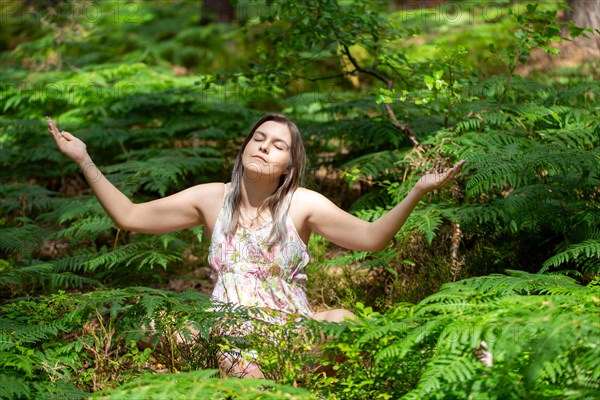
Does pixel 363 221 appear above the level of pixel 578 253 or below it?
above

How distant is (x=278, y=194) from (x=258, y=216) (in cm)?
16

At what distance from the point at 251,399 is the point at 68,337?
229 centimetres

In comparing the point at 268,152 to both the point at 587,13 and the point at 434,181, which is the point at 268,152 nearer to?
the point at 434,181

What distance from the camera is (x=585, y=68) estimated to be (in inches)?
296

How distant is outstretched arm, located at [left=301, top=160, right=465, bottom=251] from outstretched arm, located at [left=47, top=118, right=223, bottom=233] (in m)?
0.56

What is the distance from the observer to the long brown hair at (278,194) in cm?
369

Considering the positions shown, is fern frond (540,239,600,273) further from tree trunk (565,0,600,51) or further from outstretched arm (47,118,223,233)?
tree trunk (565,0,600,51)

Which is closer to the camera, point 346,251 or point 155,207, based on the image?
point 155,207

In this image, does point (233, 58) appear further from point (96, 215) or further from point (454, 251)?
point (454, 251)

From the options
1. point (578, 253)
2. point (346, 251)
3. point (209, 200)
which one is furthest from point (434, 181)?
point (346, 251)

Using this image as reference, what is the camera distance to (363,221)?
3.54m

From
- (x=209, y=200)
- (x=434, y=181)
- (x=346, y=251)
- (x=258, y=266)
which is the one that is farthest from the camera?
(x=346, y=251)

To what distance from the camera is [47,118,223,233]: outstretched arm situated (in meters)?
3.67

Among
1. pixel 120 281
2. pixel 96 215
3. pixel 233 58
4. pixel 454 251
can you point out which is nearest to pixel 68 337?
pixel 120 281
